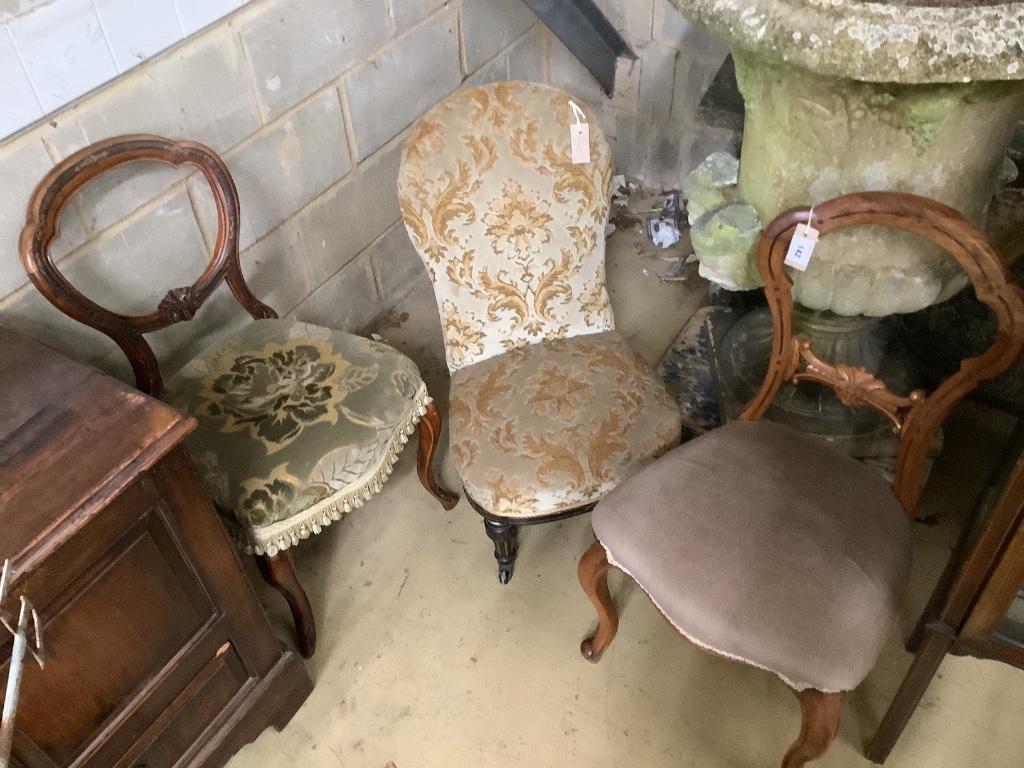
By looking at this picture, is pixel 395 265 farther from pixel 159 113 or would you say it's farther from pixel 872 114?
pixel 872 114

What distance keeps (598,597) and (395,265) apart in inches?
46.9

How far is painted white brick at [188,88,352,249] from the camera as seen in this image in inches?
61.2

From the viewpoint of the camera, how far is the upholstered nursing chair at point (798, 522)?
1.03m

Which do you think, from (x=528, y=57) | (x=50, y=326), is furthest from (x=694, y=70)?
(x=50, y=326)

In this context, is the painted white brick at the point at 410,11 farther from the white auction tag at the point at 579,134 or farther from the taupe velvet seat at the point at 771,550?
the taupe velvet seat at the point at 771,550

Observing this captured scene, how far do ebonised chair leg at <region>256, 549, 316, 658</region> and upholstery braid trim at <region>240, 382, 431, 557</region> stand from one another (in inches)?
2.0

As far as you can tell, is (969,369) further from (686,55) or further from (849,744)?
(686,55)

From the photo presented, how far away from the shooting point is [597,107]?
7.95 feet

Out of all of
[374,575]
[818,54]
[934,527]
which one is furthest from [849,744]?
[818,54]

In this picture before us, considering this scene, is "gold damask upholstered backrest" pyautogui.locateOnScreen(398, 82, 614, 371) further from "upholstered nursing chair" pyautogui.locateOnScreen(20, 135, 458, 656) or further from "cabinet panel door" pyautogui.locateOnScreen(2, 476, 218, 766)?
"cabinet panel door" pyautogui.locateOnScreen(2, 476, 218, 766)

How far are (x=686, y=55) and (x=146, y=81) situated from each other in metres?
1.43

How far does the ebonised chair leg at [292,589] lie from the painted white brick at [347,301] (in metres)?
0.73

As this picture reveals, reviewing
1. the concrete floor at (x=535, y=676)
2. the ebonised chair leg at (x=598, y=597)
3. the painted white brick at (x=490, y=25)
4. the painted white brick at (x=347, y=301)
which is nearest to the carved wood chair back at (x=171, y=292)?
the painted white brick at (x=347, y=301)

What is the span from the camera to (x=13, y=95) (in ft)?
3.72
